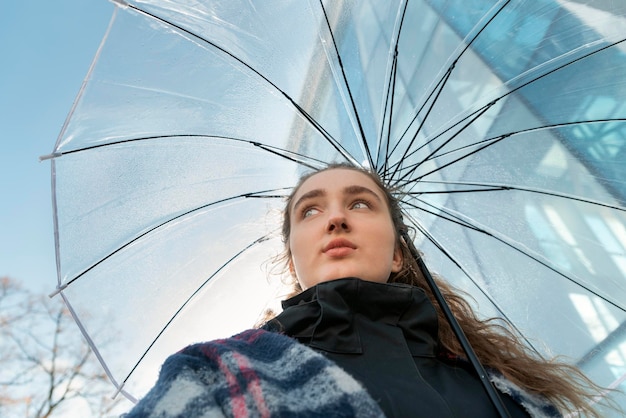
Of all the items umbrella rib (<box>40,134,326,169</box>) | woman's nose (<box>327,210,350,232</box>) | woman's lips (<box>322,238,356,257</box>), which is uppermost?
umbrella rib (<box>40,134,326,169</box>)

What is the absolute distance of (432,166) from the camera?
3049mm

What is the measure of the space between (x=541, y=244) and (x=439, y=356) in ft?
4.75

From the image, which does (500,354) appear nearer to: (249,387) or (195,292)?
(249,387)

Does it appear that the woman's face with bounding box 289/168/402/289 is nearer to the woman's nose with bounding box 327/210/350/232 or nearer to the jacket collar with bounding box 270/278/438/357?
the woman's nose with bounding box 327/210/350/232

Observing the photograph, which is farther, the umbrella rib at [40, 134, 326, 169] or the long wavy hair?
the umbrella rib at [40, 134, 326, 169]

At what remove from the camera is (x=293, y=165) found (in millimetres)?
2777

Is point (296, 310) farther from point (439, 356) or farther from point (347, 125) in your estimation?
point (347, 125)

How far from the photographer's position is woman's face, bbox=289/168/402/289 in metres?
1.57

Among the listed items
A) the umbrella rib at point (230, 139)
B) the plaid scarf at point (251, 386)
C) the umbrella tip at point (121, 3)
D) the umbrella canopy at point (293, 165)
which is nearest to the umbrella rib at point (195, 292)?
the umbrella canopy at point (293, 165)

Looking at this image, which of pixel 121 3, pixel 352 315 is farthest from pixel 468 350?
pixel 121 3

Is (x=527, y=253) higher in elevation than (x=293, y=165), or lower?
lower

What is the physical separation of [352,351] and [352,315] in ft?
0.44

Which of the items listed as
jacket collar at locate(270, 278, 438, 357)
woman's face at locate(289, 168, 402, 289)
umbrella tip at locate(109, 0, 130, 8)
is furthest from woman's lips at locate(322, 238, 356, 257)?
umbrella tip at locate(109, 0, 130, 8)

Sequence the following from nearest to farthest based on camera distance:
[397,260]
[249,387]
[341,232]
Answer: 1. [249,387]
2. [341,232]
3. [397,260]
